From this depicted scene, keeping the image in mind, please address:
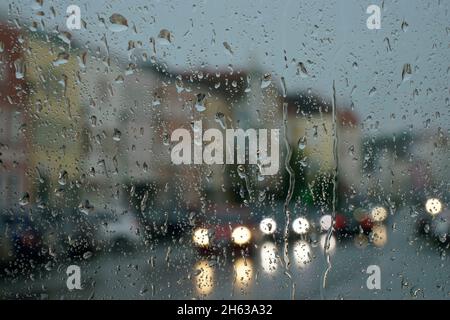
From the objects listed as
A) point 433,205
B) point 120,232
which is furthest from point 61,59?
point 433,205

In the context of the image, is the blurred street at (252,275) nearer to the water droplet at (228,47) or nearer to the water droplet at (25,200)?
the water droplet at (25,200)

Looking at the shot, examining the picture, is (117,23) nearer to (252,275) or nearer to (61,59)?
(61,59)

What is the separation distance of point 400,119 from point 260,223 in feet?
2.12

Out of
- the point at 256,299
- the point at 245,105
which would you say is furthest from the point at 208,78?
the point at 256,299

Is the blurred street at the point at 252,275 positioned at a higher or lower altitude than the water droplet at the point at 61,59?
lower

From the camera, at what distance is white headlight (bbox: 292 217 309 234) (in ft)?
5.03

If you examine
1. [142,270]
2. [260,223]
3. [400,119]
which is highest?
[400,119]

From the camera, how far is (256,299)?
1.53 m

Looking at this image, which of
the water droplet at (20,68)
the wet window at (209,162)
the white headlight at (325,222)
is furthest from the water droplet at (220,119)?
the water droplet at (20,68)

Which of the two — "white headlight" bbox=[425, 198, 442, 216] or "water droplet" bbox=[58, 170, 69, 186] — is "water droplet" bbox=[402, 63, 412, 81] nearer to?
"white headlight" bbox=[425, 198, 442, 216]

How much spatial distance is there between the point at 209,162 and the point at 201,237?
0.29 metres

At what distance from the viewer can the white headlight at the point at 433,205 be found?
60.0 inches

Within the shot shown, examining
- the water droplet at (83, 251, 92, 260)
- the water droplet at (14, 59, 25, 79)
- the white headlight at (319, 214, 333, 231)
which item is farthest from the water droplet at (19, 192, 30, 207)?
the white headlight at (319, 214, 333, 231)
